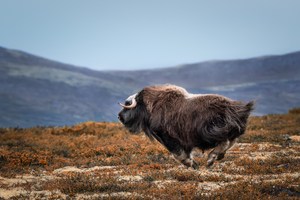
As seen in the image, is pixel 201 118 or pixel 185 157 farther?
pixel 185 157

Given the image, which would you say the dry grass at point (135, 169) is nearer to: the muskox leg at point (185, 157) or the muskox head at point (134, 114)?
the muskox leg at point (185, 157)

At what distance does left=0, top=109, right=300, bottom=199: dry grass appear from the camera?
9.51 meters

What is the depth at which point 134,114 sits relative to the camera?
491 inches

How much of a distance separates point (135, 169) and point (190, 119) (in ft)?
8.94

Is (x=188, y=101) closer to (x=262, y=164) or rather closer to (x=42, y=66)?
(x=262, y=164)

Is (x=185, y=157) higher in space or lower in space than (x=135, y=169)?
higher

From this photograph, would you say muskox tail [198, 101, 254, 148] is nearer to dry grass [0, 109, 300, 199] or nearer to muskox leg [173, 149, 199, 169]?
muskox leg [173, 149, 199, 169]

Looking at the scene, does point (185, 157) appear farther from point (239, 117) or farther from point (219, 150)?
point (239, 117)

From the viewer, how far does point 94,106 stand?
148375mm

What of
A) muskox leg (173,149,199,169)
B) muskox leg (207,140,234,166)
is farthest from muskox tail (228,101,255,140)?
muskox leg (173,149,199,169)

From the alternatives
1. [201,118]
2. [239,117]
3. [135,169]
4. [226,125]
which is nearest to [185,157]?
[201,118]

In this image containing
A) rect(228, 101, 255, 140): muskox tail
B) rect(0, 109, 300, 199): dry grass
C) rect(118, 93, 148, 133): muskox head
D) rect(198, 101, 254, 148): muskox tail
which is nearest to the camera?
rect(0, 109, 300, 199): dry grass

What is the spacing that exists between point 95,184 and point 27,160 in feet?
18.9

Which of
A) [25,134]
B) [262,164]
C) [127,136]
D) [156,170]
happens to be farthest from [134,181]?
[25,134]
